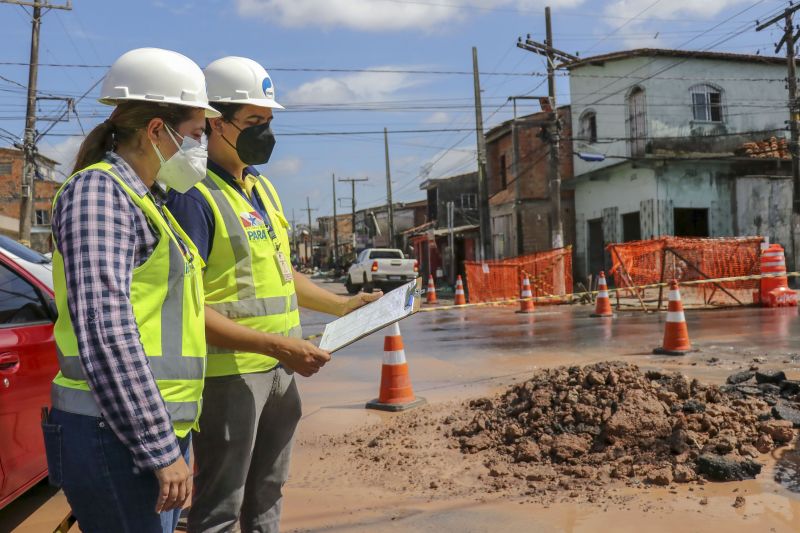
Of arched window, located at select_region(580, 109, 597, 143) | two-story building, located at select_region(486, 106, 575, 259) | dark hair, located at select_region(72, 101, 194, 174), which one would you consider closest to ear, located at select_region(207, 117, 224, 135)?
dark hair, located at select_region(72, 101, 194, 174)

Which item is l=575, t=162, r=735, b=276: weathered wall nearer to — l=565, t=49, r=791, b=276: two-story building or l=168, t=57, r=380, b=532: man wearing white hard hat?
l=565, t=49, r=791, b=276: two-story building

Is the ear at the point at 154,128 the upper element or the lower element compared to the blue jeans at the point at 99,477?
upper

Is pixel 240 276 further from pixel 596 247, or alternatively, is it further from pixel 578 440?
pixel 596 247

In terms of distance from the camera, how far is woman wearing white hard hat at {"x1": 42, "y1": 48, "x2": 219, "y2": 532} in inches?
61.5

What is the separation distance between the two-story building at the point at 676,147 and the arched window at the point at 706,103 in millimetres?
38

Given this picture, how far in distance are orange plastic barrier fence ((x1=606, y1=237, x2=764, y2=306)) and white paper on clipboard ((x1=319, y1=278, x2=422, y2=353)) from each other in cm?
1354

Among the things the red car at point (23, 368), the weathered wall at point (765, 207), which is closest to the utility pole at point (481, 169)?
the weathered wall at point (765, 207)

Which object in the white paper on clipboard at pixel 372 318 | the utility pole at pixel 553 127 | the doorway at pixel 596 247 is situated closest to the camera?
the white paper on clipboard at pixel 372 318

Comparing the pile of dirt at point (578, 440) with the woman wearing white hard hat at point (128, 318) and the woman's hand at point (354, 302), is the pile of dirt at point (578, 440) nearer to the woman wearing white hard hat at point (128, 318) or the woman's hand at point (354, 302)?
the woman's hand at point (354, 302)

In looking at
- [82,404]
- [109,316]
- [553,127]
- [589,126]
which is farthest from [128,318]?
[589,126]

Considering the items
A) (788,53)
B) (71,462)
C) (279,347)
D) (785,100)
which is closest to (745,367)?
(279,347)

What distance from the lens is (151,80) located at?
1822 mm

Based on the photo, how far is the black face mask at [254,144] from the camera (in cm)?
252

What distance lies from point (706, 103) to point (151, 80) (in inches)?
1089
